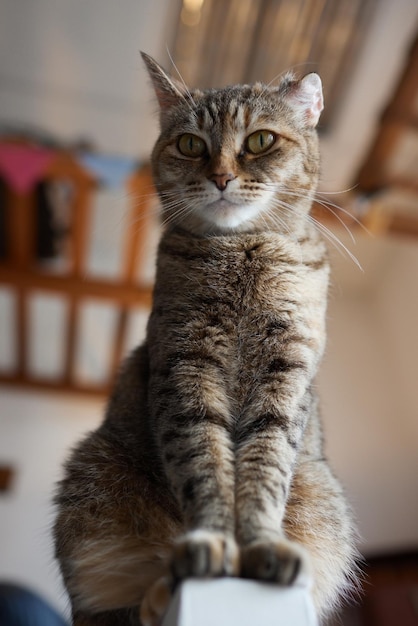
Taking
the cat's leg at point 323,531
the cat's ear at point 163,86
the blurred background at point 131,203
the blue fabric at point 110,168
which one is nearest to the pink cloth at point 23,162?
the blurred background at point 131,203

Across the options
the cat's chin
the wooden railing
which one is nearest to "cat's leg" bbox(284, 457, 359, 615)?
the cat's chin

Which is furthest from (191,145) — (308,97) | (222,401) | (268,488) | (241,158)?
(268,488)

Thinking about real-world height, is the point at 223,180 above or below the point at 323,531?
above

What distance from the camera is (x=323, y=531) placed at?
2.90 feet

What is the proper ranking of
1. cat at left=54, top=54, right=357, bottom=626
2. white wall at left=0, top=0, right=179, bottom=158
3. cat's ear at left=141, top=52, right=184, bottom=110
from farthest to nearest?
white wall at left=0, top=0, right=179, bottom=158
cat's ear at left=141, top=52, right=184, bottom=110
cat at left=54, top=54, right=357, bottom=626

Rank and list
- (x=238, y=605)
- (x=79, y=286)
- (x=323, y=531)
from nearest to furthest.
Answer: (x=238, y=605)
(x=323, y=531)
(x=79, y=286)

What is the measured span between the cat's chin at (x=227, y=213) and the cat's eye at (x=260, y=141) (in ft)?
0.33

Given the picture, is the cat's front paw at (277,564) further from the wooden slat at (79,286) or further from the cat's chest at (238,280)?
the wooden slat at (79,286)

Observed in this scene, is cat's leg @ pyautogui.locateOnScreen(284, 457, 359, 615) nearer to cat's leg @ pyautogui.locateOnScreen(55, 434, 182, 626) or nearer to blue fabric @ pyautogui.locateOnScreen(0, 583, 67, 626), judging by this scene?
cat's leg @ pyautogui.locateOnScreen(55, 434, 182, 626)

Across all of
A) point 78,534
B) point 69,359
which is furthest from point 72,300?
point 78,534

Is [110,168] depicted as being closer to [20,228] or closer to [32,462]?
[20,228]

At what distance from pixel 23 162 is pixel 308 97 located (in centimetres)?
146

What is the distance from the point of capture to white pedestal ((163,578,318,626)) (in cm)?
→ 59

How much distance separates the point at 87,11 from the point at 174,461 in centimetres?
222
